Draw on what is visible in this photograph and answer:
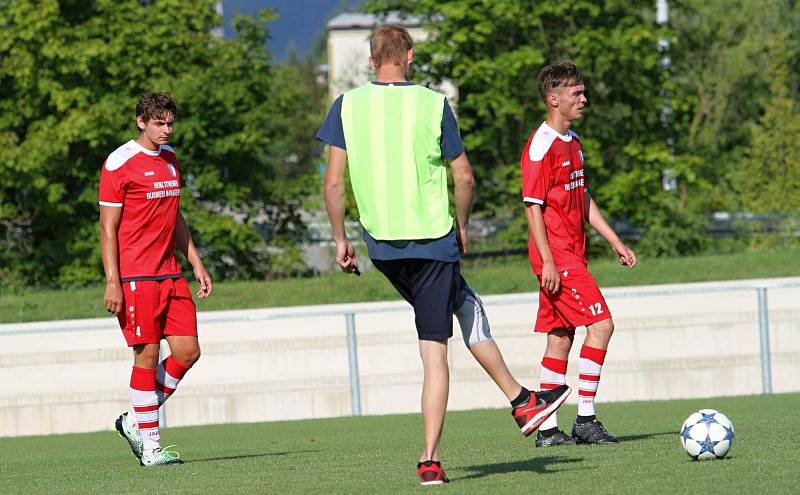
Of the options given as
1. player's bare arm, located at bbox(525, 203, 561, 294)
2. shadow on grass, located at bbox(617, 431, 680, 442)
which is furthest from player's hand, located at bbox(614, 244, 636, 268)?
shadow on grass, located at bbox(617, 431, 680, 442)

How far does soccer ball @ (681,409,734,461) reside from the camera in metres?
6.77

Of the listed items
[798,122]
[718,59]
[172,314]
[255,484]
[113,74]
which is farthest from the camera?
[718,59]

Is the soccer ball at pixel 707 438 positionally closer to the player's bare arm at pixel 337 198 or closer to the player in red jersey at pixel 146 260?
the player's bare arm at pixel 337 198

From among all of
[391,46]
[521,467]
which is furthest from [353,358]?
[391,46]

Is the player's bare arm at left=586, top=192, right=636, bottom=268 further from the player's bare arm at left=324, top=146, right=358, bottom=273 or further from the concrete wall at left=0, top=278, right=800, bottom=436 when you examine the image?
the concrete wall at left=0, top=278, right=800, bottom=436

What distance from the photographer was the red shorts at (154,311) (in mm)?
7988

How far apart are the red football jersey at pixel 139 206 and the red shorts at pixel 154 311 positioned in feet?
0.21

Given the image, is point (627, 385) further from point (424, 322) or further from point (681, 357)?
point (424, 322)

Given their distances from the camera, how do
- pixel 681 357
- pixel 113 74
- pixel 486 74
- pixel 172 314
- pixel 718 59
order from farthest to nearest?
1. pixel 718 59
2. pixel 486 74
3. pixel 113 74
4. pixel 681 357
5. pixel 172 314

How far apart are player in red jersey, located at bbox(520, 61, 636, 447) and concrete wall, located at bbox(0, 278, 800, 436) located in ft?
22.9

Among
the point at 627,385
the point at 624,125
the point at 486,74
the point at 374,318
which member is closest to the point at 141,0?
the point at 486,74

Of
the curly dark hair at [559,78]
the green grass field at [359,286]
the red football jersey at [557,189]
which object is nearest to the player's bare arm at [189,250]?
the red football jersey at [557,189]

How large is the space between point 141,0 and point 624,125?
9.51m

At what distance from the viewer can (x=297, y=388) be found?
608 inches
